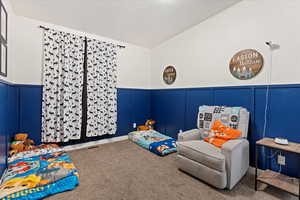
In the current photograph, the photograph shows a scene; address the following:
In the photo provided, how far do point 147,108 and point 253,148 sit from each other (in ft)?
9.08

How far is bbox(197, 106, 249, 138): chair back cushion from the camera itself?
2.00 meters

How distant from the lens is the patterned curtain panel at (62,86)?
260 centimetres

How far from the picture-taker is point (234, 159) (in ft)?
5.23

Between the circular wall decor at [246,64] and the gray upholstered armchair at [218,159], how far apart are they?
626mm

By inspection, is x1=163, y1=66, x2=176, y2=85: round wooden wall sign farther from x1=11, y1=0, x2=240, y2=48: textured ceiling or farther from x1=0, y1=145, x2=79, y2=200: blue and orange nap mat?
x1=0, y1=145, x2=79, y2=200: blue and orange nap mat

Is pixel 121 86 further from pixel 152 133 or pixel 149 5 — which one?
pixel 149 5

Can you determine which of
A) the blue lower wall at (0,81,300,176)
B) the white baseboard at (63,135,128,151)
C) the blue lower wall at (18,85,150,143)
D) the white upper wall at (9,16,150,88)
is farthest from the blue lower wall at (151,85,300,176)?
the white upper wall at (9,16,150,88)

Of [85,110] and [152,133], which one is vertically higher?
[85,110]

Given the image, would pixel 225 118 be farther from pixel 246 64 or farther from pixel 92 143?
pixel 92 143

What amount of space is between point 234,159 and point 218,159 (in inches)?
8.8

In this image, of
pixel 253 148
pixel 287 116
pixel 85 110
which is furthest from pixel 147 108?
pixel 287 116

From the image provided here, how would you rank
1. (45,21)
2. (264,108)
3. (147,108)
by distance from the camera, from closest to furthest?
(264,108) → (45,21) → (147,108)

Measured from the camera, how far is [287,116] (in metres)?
1.82

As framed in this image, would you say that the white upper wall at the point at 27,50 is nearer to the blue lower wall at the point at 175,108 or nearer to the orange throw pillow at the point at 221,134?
the blue lower wall at the point at 175,108
